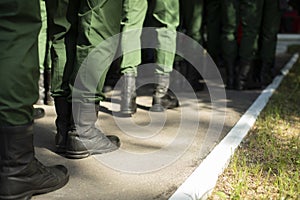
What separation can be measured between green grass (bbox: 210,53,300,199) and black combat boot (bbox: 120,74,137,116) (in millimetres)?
983

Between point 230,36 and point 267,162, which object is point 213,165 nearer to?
point 267,162

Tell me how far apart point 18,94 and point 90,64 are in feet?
2.19

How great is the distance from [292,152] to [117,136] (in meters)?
1.14

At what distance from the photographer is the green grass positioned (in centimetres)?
231

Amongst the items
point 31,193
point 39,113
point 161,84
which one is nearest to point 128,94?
point 161,84

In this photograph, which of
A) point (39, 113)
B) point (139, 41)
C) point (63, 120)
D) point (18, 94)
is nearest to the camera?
point (18, 94)

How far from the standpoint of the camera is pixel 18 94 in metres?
2.03

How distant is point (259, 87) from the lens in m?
5.39

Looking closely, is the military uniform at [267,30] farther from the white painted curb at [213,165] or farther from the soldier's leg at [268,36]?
the white painted curb at [213,165]

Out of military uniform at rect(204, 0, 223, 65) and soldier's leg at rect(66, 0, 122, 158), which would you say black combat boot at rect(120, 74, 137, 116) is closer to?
soldier's leg at rect(66, 0, 122, 158)

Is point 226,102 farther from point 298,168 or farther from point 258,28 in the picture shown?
point 298,168

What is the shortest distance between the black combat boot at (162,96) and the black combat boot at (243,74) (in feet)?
4.36

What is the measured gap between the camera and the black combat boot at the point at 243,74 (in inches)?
206

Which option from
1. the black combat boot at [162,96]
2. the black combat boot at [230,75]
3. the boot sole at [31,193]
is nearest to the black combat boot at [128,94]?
the black combat boot at [162,96]
